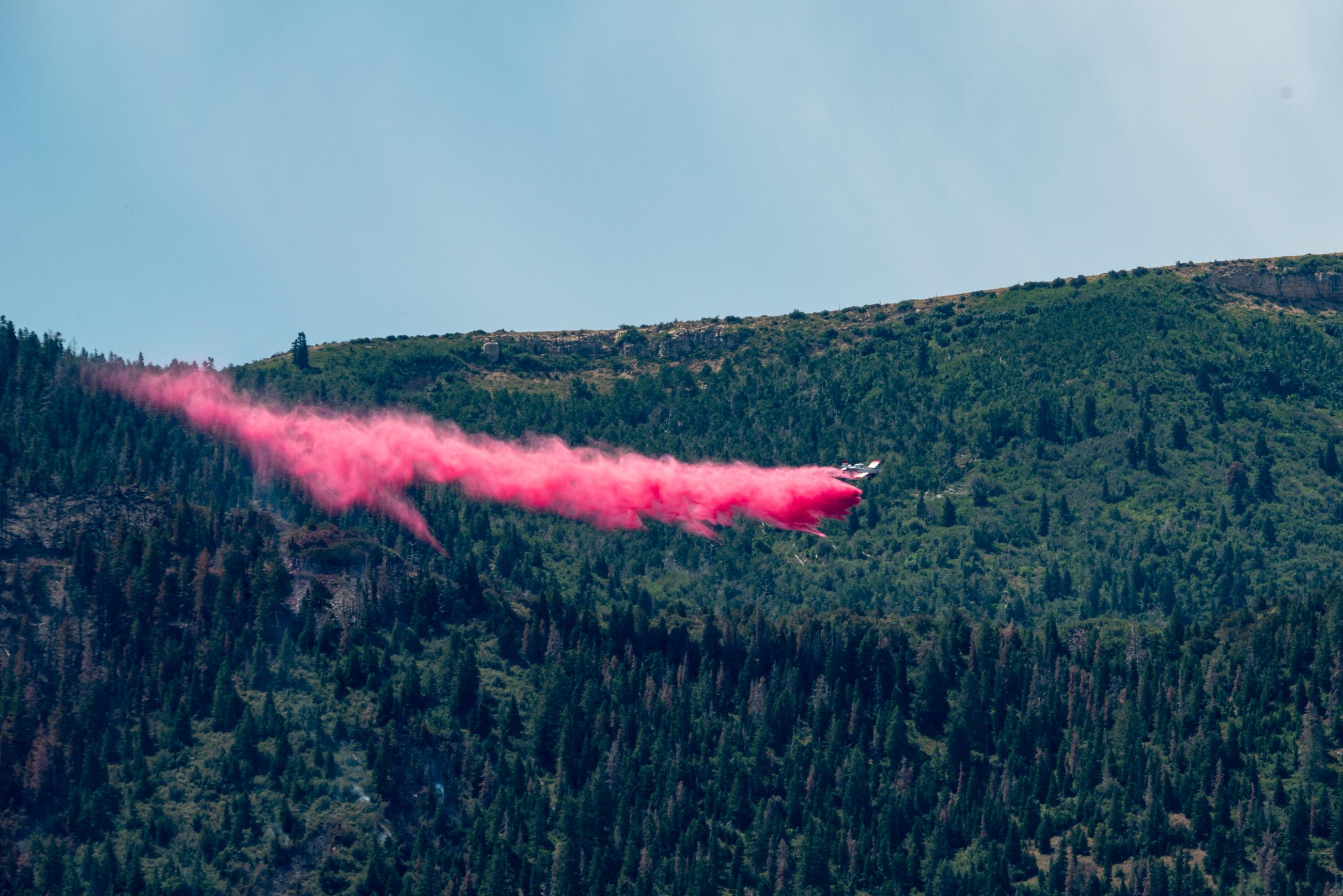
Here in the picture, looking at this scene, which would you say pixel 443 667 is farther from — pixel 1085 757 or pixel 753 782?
pixel 1085 757

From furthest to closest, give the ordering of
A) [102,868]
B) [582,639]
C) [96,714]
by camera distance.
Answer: [582,639] < [96,714] < [102,868]

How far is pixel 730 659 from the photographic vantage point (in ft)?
614

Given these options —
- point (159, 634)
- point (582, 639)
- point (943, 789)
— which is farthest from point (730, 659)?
point (159, 634)

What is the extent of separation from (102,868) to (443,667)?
36.6 m

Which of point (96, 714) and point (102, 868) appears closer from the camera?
point (102, 868)

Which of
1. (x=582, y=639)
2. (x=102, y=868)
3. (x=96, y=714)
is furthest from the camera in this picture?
(x=582, y=639)

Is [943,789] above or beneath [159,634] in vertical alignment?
beneath

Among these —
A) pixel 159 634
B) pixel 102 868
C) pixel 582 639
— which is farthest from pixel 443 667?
pixel 102 868

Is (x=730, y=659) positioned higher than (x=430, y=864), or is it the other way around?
(x=730, y=659)

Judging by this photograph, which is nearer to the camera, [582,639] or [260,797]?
[260,797]

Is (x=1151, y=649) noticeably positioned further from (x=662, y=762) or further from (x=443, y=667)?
(x=443, y=667)

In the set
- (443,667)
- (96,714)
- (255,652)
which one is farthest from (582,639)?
(96,714)

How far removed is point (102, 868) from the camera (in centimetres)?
15450

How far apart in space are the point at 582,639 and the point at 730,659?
1317 cm
